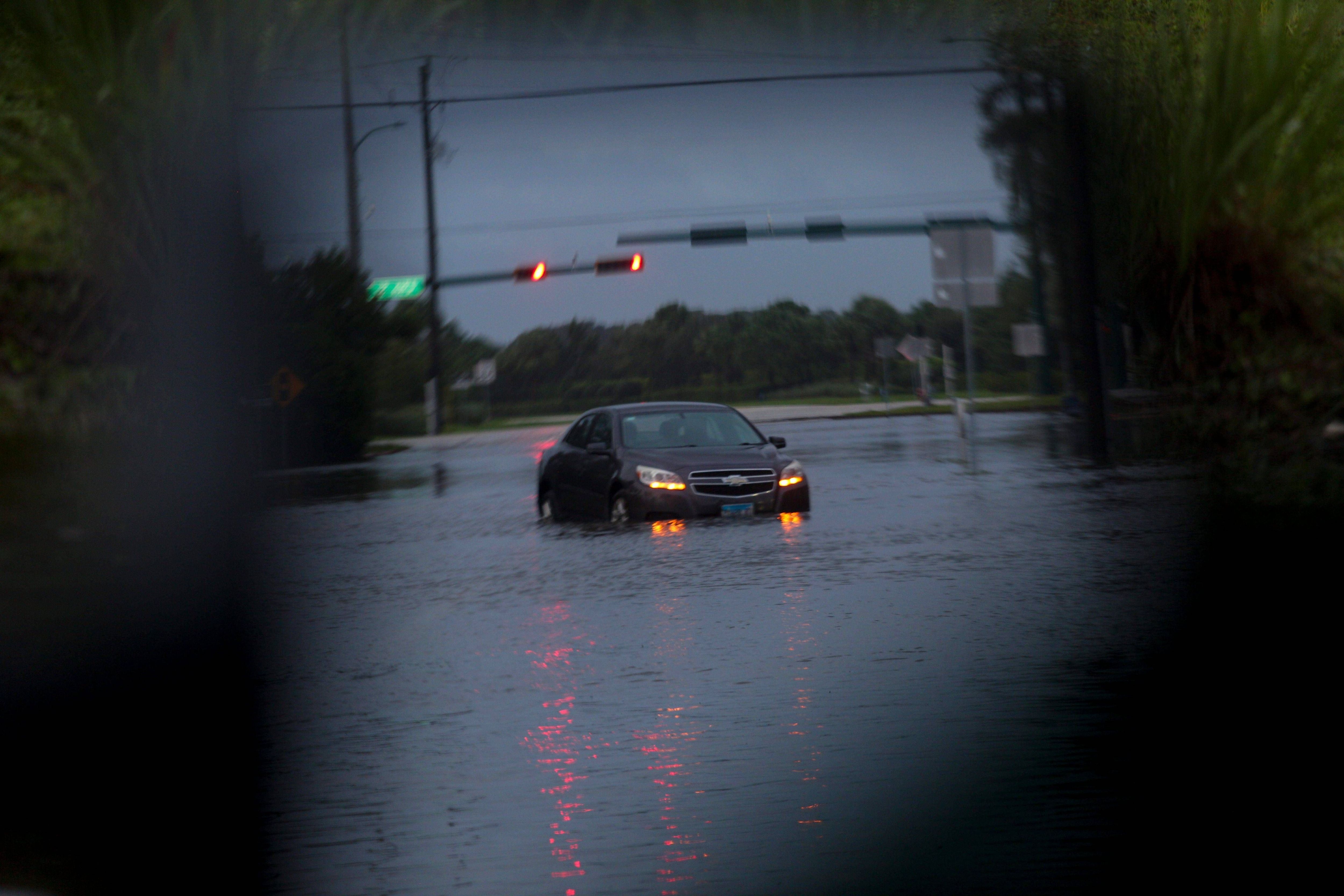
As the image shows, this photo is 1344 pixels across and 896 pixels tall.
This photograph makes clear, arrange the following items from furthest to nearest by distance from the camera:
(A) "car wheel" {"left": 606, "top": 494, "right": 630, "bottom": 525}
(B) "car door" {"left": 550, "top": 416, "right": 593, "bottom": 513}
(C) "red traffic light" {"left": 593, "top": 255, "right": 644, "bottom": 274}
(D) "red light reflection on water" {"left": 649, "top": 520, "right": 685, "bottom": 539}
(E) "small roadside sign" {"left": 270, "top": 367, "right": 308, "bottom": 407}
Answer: (C) "red traffic light" {"left": 593, "top": 255, "right": 644, "bottom": 274}, (E) "small roadside sign" {"left": 270, "top": 367, "right": 308, "bottom": 407}, (B) "car door" {"left": 550, "top": 416, "right": 593, "bottom": 513}, (A) "car wheel" {"left": 606, "top": 494, "right": 630, "bottom": 525}, (D) "red light reflection on water" {"left": 649, "top": 520, "right": 685, "bottom": 539}

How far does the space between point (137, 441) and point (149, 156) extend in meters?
1.24

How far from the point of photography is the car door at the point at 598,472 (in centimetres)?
1608

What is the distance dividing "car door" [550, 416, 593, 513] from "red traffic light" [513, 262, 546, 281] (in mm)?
28728

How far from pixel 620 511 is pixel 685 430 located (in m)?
1.37

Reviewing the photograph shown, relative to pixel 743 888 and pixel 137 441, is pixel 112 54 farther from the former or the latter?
pixel 743 888

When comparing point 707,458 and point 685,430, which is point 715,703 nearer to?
point 707,458

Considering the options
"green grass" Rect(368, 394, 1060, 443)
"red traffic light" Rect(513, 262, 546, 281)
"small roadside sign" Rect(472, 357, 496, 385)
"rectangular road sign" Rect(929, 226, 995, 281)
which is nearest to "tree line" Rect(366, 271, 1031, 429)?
"green grass" Rect(368, 394, 1060, 443)

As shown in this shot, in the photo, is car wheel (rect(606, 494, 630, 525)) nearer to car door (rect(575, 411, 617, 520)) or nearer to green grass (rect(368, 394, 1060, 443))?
car door (rect(575, 411, 617, 520))

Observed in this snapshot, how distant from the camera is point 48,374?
6.46 m

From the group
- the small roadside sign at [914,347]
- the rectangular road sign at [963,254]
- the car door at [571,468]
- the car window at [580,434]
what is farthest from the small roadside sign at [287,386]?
the small roadside sign at [914,347]

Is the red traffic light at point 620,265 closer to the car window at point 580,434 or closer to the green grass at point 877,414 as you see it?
the green grass at point 877,414

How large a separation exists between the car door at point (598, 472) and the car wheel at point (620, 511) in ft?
0.36

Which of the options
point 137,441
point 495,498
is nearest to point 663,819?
point 137,441

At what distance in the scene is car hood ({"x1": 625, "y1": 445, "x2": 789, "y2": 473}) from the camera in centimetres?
A: 1558
